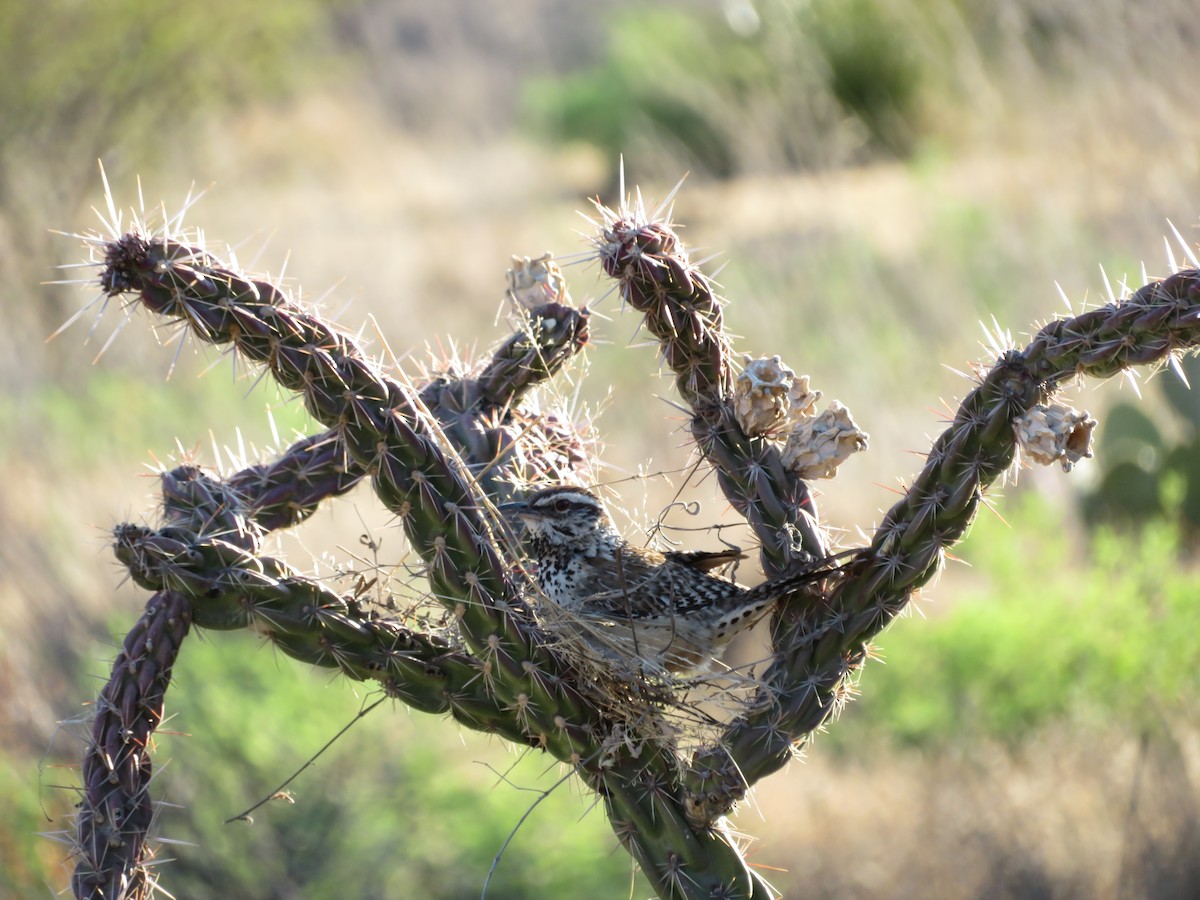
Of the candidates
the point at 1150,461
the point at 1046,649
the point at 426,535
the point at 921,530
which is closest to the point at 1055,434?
the point at 921,530

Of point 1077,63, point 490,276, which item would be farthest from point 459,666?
point 490,276

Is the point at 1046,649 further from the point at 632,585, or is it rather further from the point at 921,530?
the point at 921,530

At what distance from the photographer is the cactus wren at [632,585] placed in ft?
8.19

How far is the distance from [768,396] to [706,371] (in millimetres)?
154

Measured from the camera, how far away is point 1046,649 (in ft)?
19.3

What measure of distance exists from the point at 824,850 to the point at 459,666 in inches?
161

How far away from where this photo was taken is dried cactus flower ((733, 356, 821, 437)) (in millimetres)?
2141

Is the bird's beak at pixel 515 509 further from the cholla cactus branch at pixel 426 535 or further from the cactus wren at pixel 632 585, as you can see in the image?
the cholla cactus branch at pixel 426 535

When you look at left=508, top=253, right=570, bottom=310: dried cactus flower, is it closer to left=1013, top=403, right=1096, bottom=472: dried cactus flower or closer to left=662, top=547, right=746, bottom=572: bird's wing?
left=662, top=547, right=746, bottom=572: bird's wing

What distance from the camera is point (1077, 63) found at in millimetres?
7430

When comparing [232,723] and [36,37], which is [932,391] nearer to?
[232,723]

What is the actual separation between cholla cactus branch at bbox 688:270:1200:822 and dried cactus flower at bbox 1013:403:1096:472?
58 mm

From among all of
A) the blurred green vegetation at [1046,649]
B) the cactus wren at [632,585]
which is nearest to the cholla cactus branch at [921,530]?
the cactus wren at [632,585]

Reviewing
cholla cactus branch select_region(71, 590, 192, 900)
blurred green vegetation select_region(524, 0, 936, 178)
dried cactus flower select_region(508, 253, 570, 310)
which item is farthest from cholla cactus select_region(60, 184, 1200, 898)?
blurred green vegetation select_region(524, 0, 936, 178)
